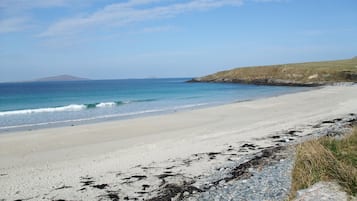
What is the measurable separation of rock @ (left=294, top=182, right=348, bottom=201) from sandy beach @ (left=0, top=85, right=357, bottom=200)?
3.46 metres

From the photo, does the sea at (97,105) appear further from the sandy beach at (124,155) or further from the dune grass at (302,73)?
the dune grass at (302,73)

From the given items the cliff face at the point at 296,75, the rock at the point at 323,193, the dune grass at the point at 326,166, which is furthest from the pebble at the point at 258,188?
the cliff face at the point at 296,75

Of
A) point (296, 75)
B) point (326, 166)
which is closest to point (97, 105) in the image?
point (326, 166)

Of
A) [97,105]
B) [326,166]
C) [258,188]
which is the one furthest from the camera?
[97,105]

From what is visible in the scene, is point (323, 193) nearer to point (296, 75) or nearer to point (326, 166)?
point (326, 166)

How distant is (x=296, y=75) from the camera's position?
73.9 meters

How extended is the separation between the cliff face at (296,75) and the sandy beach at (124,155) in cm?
4850

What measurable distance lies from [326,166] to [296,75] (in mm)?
72472

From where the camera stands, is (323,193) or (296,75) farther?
(296,75)

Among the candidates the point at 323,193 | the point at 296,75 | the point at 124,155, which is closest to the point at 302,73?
the point at 296,75

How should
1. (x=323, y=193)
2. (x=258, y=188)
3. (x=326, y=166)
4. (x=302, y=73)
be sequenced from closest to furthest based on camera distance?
(x=323, y=193) < (x=326, y=166) < (x=258, y=188) < (x=302, y=73)

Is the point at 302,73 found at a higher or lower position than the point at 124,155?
higher

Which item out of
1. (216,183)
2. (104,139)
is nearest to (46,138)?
(104,139)

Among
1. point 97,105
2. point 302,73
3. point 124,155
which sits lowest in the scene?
point 124,155
